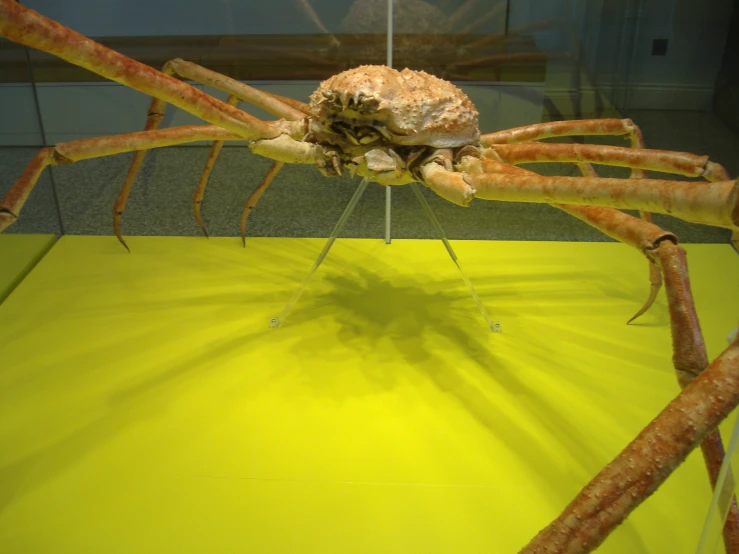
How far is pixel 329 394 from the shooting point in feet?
4.95

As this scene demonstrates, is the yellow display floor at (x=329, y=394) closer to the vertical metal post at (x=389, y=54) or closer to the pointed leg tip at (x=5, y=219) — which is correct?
the vertical metal post at (x=389, y=54)

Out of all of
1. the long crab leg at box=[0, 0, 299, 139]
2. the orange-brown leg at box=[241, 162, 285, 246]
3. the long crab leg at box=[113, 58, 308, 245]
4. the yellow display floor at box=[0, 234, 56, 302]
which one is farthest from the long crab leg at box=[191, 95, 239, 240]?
the long crab leg at box=[0, 0, 299, 139]

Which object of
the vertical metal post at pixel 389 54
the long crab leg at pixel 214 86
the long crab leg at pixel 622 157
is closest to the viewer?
the long crab leg at pixel 622 157

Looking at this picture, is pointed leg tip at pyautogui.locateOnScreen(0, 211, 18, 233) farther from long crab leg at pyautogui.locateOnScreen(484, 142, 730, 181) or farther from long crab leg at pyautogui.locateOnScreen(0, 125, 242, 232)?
long crab leg at pyautogui.locateOnScreen(484, 142, 730, 181)

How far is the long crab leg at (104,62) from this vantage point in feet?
3.47

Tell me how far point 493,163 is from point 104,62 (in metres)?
0.80

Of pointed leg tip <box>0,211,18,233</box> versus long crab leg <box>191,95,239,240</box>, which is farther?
long crab leg <box>191,95,239,240</box>

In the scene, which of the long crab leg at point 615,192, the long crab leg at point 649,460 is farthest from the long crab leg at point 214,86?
the long crab leg at point 649,460

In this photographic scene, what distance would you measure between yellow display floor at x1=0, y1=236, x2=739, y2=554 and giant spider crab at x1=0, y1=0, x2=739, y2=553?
0.32m

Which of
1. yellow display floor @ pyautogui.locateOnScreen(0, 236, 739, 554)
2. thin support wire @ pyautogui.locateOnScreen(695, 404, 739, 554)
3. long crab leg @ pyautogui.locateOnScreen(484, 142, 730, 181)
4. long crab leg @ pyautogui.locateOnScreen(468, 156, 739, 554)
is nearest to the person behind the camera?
thin support wire @ pyautogui.locateOnScreen(695, 404, 739, 554)

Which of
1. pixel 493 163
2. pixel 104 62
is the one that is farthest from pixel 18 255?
pixel 493 163

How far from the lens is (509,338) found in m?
1.70

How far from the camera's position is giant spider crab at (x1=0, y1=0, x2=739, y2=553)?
792mm

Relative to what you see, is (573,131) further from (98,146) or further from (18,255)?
(18,255)
